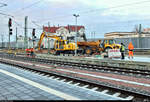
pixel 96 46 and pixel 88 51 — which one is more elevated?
pixel 96 46

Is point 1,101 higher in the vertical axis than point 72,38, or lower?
lower

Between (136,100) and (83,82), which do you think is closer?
(136,100)

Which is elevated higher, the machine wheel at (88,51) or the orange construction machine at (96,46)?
the orange construction machine at (96,46)

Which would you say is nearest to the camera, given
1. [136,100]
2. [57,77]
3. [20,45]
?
[136,100]

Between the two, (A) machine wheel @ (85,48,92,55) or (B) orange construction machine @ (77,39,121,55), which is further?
(A) machine wheel @ (85,48,92,55)

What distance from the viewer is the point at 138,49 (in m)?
29.7

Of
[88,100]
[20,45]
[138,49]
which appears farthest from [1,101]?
[20,45]

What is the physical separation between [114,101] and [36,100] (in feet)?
8.40

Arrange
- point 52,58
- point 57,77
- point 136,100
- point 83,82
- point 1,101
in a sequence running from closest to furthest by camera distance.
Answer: point 1,101, point 136,100, point 83,82, point 57,77, point 52,58

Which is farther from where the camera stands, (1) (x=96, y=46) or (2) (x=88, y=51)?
(2) (x=88, y=51)

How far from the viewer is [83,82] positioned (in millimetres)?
7949

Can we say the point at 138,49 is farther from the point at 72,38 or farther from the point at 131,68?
the point at 131,68

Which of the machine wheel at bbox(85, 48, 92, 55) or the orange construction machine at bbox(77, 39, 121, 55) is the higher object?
the orange construction machine at bbox(77, 39, 121, 55)

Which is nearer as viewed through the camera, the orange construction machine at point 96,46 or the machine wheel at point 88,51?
the orange construction machine at point 96,46
